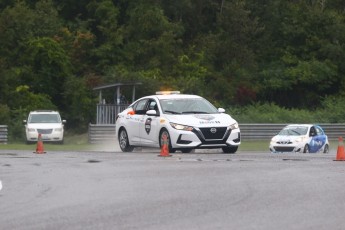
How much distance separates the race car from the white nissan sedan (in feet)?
30.0

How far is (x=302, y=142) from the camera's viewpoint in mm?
35000

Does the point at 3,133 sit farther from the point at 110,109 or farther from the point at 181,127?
the point at 181,127

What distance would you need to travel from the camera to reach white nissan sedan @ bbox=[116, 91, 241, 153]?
23859 mm

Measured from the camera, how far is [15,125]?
154ft

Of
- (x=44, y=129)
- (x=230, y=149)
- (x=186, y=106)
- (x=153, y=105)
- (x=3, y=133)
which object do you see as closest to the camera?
(x=230, y=149)

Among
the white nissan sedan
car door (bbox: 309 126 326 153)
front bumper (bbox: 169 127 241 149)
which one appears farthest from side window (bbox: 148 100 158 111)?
car door (bbox: 309 126 326 153)

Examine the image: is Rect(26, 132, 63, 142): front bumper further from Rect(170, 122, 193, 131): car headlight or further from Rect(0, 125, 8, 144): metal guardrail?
Rect(170, 122, 193, 131): car headlight

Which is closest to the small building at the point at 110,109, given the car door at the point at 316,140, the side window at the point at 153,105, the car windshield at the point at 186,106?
the car door at the point at 316,140

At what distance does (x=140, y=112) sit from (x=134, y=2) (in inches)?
1421

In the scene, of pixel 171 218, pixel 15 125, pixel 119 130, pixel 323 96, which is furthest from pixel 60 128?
pixel 171 218

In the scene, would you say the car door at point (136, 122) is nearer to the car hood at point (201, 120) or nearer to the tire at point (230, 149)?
the car hood at point (201, 120)

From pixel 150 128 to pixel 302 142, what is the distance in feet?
36.5

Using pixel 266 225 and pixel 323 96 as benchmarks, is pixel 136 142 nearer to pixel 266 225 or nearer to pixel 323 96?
pixel 266 225

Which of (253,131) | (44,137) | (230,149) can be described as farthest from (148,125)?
(253,131)
